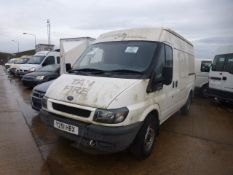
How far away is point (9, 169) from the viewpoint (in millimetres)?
3676

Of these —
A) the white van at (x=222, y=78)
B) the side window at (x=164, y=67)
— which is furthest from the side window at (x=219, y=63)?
the side window at (x=164, y=67)

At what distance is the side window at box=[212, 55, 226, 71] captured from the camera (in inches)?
359

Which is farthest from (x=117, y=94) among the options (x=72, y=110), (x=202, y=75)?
(x=202, y=75)

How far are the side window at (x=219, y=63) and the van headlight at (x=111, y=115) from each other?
7.03m

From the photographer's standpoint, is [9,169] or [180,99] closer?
[9,169]

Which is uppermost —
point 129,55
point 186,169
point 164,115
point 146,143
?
point 129,55

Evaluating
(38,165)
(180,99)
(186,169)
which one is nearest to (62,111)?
(38,165)

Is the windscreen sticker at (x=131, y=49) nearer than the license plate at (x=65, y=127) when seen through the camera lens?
No

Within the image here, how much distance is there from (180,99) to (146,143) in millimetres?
2466

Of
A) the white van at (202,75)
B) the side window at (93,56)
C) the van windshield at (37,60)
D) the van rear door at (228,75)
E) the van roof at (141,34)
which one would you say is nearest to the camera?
the van roof at (141,34)

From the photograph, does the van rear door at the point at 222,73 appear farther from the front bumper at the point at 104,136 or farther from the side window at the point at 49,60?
the side window at the point at 49,60

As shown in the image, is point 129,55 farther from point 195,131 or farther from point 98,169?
point 195,131

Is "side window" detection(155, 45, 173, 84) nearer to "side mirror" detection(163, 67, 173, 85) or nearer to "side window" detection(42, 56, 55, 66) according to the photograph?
"side mirror" detection(163, 67, 173, 85)

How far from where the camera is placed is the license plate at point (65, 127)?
3623 mm
